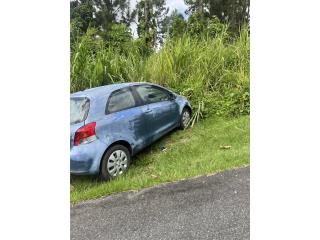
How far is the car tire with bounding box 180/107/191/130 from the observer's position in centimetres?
351

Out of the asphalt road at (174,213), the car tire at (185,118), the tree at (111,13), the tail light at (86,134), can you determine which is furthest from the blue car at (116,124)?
the tree at (111,13)

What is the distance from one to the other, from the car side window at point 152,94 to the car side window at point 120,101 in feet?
0.47

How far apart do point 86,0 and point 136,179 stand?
1.41 metres

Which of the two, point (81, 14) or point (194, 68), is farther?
Result: point (194, 68)

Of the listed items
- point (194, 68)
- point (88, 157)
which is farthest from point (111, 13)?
point (194, 68)

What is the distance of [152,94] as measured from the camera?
322cm

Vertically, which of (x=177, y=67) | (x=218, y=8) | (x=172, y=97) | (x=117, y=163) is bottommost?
(x=117, y=163)

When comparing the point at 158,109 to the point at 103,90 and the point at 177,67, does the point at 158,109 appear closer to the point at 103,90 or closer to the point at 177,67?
the point at 177,67

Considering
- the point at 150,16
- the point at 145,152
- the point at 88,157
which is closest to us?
the point at 150,16

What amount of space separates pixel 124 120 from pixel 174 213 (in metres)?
1.03

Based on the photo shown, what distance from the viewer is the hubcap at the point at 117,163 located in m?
2.80

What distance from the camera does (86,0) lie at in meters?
1.97

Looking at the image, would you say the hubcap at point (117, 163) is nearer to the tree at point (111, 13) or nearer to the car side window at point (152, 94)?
the car side window at point (152, 94)

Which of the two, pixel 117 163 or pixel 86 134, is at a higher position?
pixel 86 134
